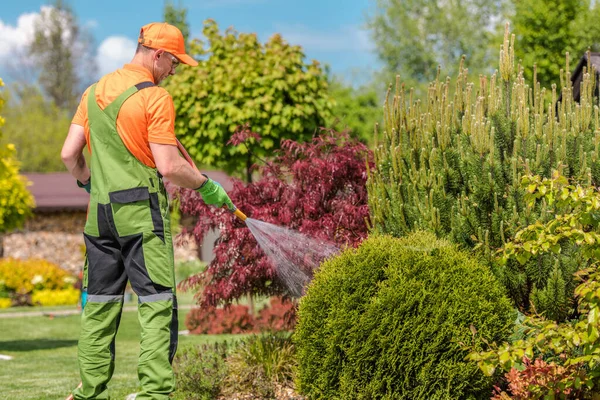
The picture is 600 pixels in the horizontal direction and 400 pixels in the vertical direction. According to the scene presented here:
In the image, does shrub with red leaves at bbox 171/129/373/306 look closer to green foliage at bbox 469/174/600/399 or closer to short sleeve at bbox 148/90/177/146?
green foliage at bbox 469/174/600/399

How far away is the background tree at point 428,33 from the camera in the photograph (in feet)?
124

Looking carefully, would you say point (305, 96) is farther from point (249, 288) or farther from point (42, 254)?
point (42, 254)

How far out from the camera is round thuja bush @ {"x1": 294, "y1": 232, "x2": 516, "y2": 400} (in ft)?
16.1

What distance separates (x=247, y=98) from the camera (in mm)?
13383

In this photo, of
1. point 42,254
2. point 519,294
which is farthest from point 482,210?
point 42,254

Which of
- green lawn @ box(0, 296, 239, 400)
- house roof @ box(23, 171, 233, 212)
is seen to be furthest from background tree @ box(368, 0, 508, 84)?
green lawn @ box(0, 296, 239, 400)

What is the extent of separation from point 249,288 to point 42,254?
20.4 m

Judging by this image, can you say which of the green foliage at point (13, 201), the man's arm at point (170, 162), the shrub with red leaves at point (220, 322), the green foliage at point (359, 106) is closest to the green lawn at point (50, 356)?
the shrub with red leaves at point (220, 322)

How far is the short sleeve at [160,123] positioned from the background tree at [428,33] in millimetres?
34313

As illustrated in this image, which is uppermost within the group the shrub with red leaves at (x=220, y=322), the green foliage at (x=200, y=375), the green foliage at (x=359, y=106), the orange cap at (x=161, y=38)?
the green foliage at (x=359, y=106)

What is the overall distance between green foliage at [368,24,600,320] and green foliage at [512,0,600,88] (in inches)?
652

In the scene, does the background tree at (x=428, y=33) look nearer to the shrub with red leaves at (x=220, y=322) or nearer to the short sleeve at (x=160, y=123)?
the shrub with red leaves at (x=220, y=322)

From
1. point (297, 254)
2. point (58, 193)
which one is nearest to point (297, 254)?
point (297, 254)

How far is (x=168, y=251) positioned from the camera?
437cm
